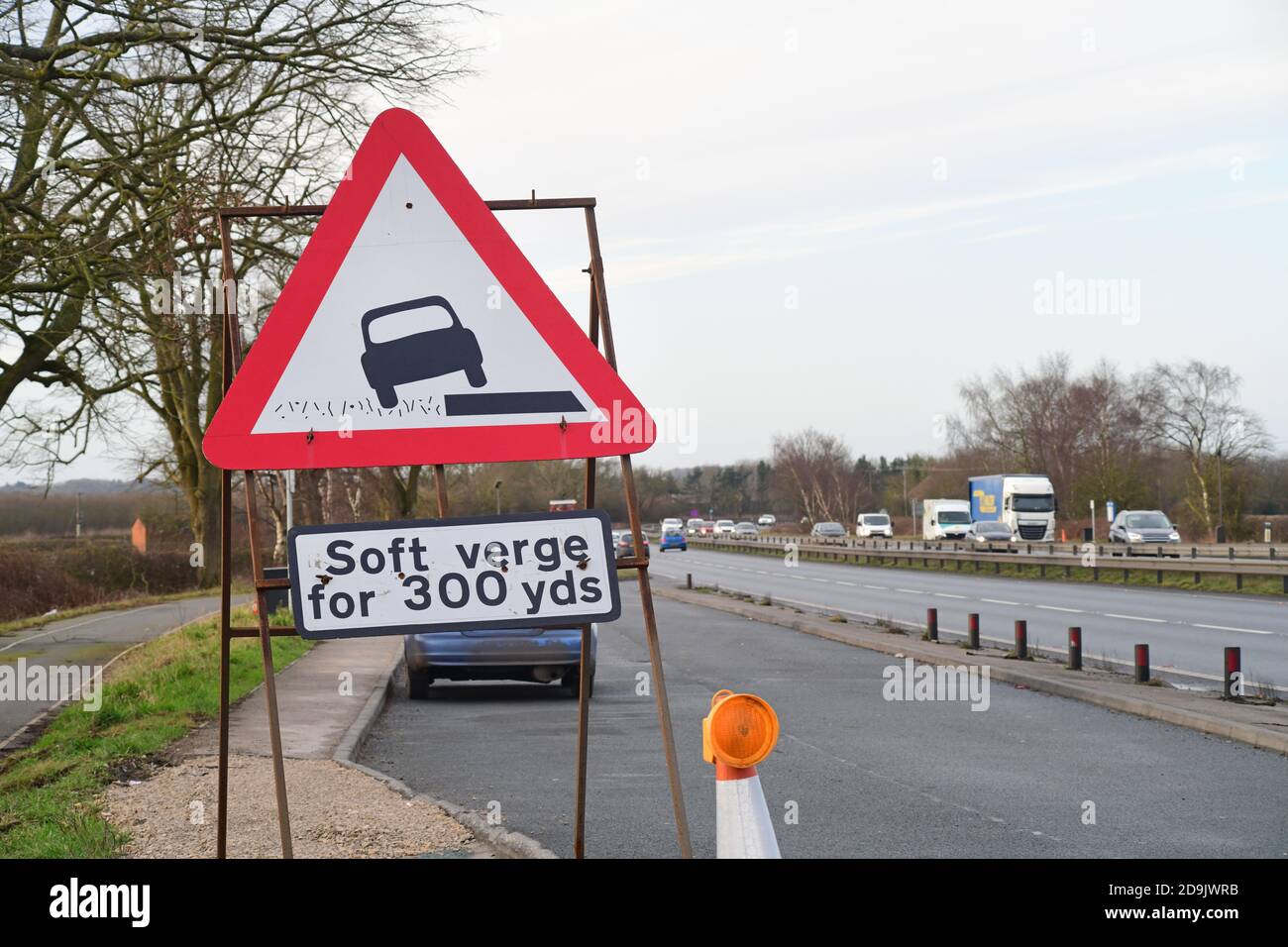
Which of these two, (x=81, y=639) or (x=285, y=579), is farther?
(x=81, y=639)

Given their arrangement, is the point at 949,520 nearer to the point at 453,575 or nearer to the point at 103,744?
the point at 103,744

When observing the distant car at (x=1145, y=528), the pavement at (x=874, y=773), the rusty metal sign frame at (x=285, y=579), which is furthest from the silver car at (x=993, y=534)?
the rusty metal sign frame at (x=285, y=579)

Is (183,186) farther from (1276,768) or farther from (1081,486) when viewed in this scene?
(1081,486)

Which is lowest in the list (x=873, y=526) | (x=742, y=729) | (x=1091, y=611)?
(x=1091, y=611)

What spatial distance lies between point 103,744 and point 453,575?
707 centimetres

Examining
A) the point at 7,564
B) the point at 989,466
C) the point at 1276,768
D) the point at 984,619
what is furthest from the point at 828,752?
the point at 989,466

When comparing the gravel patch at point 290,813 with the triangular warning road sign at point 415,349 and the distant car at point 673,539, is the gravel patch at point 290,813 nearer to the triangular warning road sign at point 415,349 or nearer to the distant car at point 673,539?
the triangular warning road sign at point 415,349

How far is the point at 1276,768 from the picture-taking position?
9.08 m

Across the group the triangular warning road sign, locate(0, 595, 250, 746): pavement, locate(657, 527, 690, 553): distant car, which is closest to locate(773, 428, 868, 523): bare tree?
locate(657, 527, 690, 553): distant car

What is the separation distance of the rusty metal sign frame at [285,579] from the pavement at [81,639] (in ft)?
26.6

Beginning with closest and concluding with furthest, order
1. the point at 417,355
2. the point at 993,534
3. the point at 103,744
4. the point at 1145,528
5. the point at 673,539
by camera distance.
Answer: the point at 417,355 < the point at 103,744 < the point at 1145,528 < the point at 993,534 < the point at 673,539

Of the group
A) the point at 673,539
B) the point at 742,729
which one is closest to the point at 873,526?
the point at 673,539

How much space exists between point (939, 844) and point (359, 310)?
415cm

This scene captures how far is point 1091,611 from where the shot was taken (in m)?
25.5
